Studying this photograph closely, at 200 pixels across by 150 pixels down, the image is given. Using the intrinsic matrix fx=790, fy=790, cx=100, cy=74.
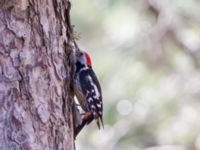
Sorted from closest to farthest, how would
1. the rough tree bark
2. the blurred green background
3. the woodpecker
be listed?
1. the rough tree bark
2. the woodpecker
3. the blurred green background

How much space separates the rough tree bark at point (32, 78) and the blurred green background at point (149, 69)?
3366 millimetres

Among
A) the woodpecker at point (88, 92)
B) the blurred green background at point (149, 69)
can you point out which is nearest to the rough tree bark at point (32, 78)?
the woodpecker at point (88, 92)

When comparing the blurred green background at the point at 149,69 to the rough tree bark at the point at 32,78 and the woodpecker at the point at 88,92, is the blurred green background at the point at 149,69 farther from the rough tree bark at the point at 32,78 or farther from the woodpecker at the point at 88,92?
the rough tree bark at the point at 32,78

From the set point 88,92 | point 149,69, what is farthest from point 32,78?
point 149,69

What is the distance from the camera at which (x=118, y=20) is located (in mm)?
6738

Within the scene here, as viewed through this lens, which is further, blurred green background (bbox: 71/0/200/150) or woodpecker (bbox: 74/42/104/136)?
blurred green background (bbox: 71/0/200/150)

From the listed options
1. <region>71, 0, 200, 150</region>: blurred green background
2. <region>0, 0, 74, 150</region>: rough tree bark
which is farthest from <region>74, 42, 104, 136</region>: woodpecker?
<region>71, 0, 200, 150</region>: blurred green background

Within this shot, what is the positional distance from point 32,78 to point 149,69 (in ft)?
13.0

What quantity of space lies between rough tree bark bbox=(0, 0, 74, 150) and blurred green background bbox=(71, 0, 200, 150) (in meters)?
3.37

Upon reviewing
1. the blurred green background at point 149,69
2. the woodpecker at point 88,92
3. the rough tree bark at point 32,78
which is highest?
the blurred green background at point 149,69

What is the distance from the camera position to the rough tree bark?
2971 millimetres

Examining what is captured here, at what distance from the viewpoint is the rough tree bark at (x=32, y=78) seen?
9.75 ft

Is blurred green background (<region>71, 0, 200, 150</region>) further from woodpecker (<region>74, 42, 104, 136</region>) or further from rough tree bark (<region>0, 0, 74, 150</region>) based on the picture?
rough tree bark (<region>0, 0, 74, 150</region>)

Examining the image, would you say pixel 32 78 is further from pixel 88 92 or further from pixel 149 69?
pixel 149 69
